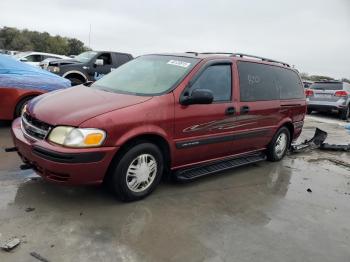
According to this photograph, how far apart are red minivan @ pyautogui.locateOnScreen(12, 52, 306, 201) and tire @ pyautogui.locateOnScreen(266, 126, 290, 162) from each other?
28 cm

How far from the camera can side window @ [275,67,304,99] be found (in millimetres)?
6207

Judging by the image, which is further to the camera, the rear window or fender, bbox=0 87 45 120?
the rear window

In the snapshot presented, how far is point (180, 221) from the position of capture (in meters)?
3.76

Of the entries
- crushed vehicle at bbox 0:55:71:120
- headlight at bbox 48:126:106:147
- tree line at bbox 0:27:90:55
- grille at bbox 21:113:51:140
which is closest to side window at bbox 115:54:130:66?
crushed vehicle at bbox 0:55:71:120

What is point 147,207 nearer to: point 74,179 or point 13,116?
point 74,179

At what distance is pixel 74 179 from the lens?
3.61 metres

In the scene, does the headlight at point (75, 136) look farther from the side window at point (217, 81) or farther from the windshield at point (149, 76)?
the side window at point (217, 81)

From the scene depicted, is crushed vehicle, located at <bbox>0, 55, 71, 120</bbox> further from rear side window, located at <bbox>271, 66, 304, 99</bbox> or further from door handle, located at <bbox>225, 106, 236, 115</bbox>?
rear side window, located at <bbox>271, 66, 304, 99</bbox>

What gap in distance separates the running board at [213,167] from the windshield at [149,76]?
1.07 metres

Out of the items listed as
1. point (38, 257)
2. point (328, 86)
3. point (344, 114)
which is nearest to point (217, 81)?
point (38, 257)

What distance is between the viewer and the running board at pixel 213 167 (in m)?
4.55

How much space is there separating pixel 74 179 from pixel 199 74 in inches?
77.9

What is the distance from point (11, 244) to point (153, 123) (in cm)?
179

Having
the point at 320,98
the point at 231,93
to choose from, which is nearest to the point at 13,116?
the point at 231,93
